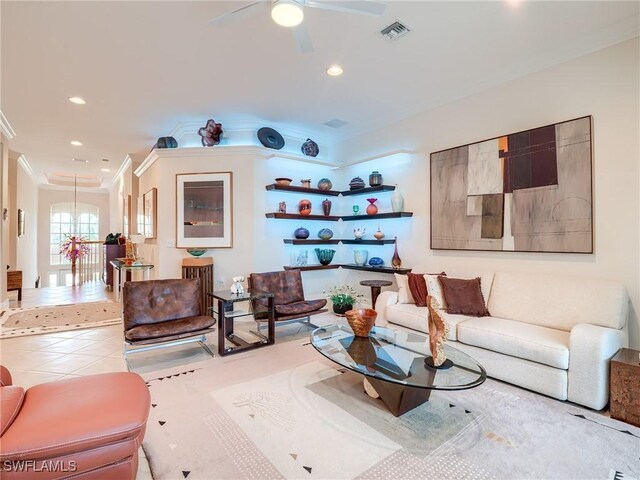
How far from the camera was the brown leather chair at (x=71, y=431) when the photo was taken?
1307 millimetres

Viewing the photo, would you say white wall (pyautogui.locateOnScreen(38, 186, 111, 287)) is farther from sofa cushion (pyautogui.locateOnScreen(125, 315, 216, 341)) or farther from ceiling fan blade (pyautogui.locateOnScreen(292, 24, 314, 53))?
ceiling fan blade (pyautogui.locateOnScreen(292, 24, 314, 53))

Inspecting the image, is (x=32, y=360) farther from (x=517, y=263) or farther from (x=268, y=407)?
(x=517, y=263)

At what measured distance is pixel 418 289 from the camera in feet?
12.5

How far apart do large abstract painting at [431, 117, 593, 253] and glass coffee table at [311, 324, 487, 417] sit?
161 centimetres

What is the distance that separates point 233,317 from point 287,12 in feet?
9.98

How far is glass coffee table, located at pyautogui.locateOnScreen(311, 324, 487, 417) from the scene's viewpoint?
2068 mm

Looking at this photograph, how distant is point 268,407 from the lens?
2.43 m

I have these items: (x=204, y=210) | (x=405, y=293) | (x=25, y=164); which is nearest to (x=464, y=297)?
(x=405, y=293)

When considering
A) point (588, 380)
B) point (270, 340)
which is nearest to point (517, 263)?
point (588, 380)

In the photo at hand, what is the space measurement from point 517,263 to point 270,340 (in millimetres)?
2883

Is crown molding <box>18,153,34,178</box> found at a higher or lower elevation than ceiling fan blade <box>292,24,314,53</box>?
higher

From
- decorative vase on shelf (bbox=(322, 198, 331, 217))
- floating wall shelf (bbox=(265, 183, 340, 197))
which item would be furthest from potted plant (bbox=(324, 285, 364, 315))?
floating wall shelf (bbox=(265, 183, 340, 197))

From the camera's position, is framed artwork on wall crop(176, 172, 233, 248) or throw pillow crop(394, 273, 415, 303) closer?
throw pillow crop(394, 273, 415, 303)

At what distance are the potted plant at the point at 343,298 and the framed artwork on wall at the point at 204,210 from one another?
6.08 ft
